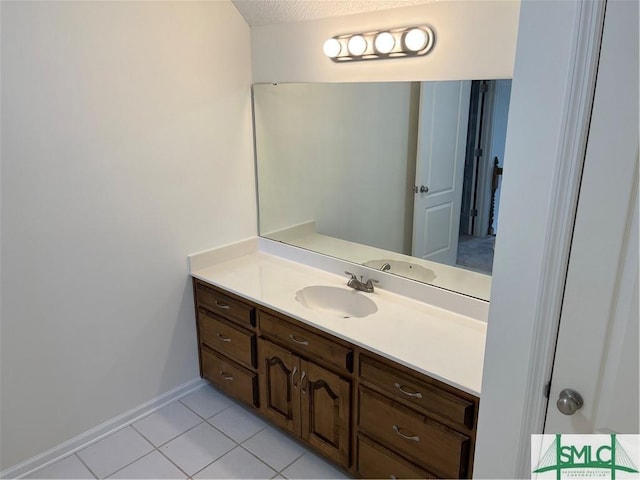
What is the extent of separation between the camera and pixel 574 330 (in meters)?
1.21

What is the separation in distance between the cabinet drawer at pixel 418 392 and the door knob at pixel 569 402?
12.7 inches

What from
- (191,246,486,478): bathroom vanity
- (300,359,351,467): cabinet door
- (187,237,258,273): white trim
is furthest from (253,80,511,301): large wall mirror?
(300,359,351,467): cabinet door

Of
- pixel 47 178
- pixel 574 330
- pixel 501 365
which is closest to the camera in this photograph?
pixel 574 330

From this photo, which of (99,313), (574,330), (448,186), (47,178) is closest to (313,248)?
(448,186)

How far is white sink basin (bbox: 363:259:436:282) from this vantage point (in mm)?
2184

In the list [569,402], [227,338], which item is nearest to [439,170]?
[569,402]

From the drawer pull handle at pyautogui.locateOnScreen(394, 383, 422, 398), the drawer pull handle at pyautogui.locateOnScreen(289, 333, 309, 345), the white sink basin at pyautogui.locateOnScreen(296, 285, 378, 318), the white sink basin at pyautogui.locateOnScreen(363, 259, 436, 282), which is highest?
the white sink basin at pyautogui.locateOnScreen(363, 259, 436, 282)

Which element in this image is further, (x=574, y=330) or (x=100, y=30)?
(x=100, y=30)

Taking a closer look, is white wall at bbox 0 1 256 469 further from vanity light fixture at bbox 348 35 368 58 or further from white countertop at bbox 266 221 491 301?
vanity light fixture at bbox 348 35 368 58

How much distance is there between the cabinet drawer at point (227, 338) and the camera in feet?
7.72

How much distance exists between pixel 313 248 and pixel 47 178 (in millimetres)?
1330

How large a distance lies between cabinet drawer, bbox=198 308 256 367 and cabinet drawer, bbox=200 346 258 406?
0.18 feet

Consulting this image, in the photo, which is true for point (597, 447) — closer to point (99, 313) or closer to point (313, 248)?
point (313, 248)

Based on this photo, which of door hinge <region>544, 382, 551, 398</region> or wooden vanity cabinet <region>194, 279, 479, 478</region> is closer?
door hinge <region>544, 382, 551, 398</region>
